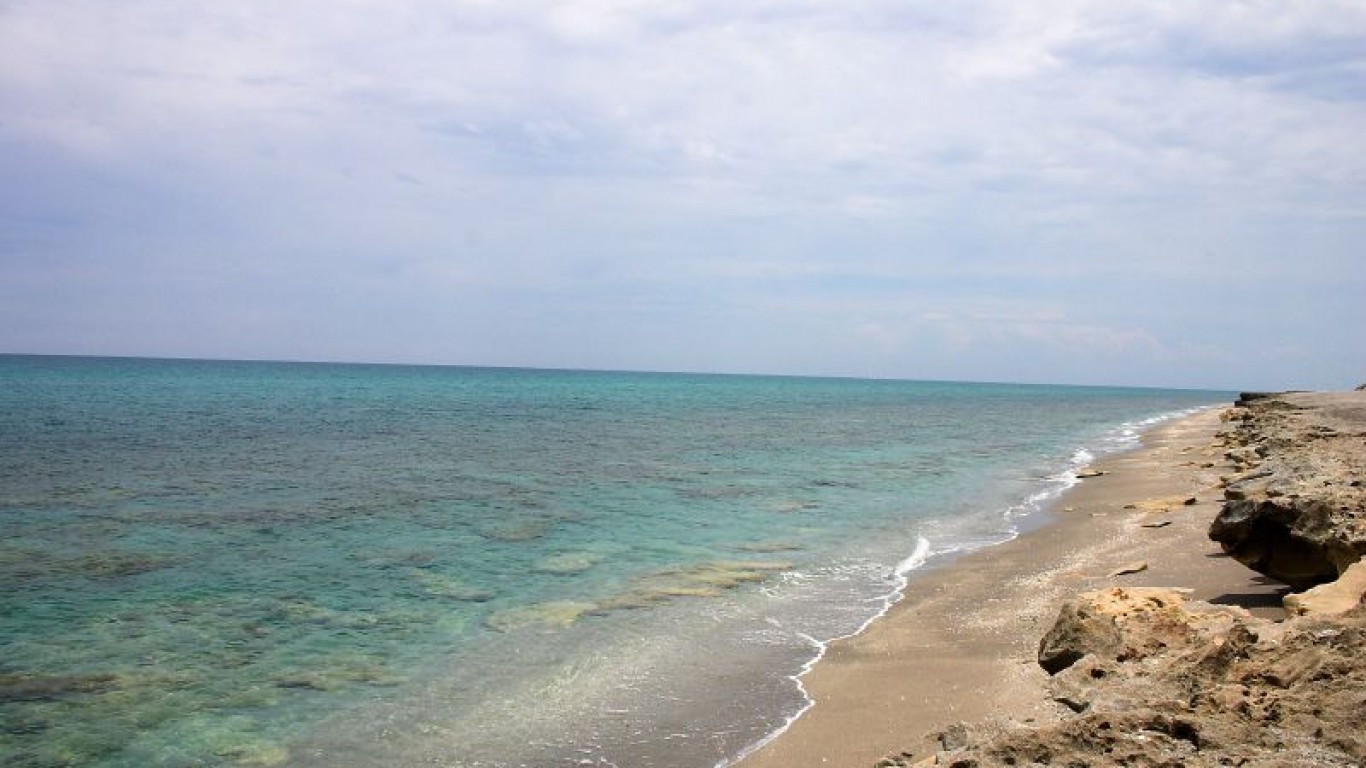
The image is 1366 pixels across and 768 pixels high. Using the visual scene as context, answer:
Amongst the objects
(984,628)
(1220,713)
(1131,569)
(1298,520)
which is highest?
(1298,520)

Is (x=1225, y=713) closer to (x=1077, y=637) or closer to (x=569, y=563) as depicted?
(x=1077, y=637)

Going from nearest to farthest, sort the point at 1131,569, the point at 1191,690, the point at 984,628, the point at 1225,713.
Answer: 1. the point at 1225,713
2. the point at 1191,690
3. the point at 984,628
4. the point at 1131,569

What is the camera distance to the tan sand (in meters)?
7.23

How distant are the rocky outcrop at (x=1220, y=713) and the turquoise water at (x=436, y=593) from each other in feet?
10.4

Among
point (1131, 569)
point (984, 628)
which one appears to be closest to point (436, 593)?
point (984, 628)

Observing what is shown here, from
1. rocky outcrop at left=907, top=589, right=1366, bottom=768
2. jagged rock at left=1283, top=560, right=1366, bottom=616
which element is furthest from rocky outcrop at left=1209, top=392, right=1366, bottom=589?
rocky outcrop at left=907, top=589, right=1366, bottom=768

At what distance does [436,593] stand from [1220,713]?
957 cm

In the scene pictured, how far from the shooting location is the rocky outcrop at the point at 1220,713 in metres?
4.12

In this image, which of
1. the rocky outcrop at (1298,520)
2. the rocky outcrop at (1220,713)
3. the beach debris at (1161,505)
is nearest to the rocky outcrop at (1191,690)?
the rocky outcrop at (1220,713)

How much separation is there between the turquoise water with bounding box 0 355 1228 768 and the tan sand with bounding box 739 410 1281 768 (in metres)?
0.51

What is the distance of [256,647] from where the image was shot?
384 inches

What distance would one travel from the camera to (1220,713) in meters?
4.42

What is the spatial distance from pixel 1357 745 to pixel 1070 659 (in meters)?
2.99

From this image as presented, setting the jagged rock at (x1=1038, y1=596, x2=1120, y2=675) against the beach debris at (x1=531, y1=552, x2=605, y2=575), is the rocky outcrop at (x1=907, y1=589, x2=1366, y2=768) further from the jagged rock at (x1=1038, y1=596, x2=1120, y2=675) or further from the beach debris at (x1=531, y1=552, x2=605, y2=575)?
the beach debris at (x1=531, y1=552, x2=605, y2=575)
